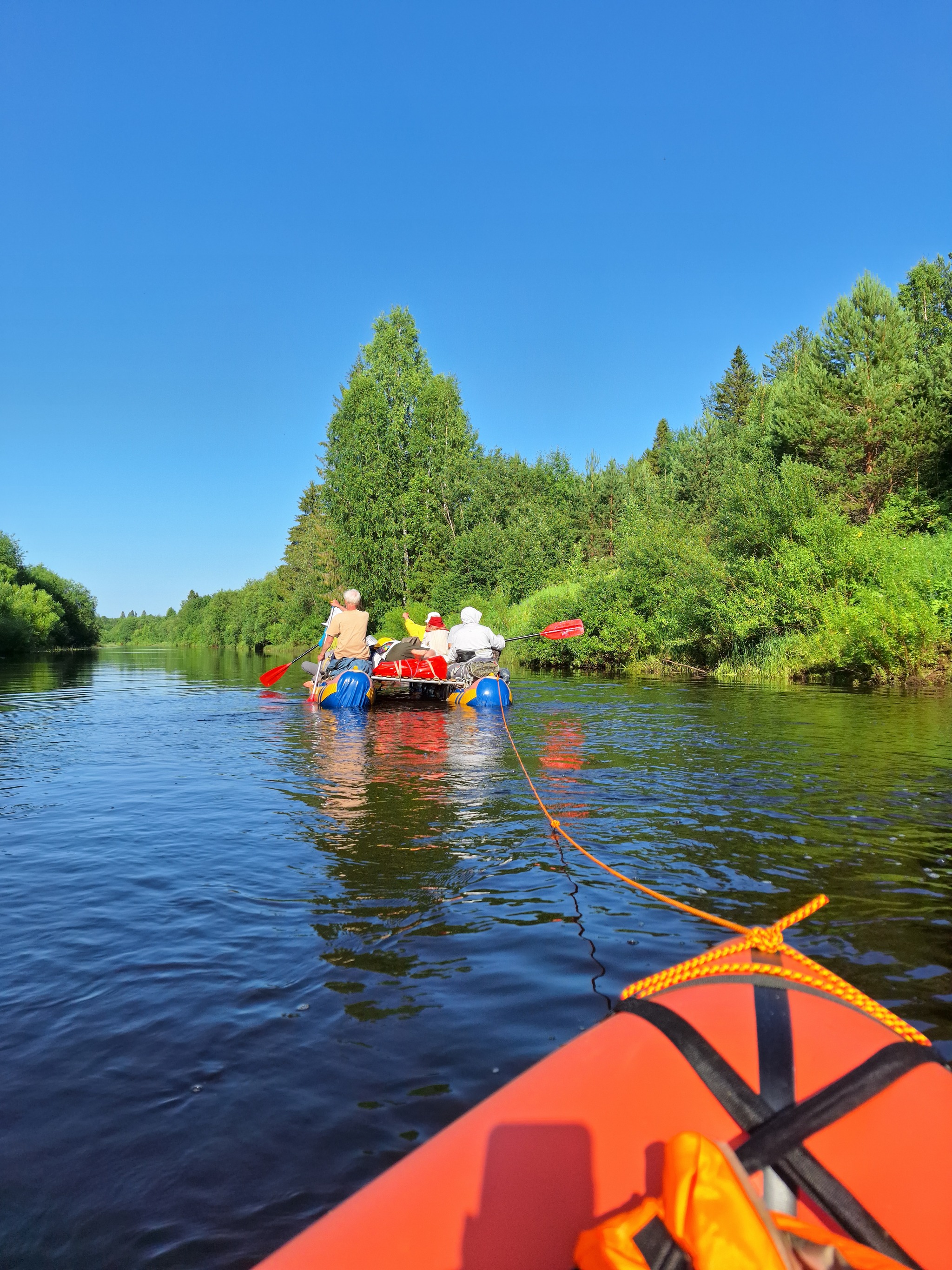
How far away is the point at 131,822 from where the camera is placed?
638 cm

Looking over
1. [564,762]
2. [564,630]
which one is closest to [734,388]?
[564,630]

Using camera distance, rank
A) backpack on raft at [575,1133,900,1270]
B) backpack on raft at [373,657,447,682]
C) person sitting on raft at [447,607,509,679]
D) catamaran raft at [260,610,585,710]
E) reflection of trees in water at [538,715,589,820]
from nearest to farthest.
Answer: backpack on raft at [575,1133,900,1270] → reflection of trees in water at [538,715,589,820] → catamaran raft at [260,610,585,710] → person sitting on raft at [447,607,509,679] → backpack on raft at [373,657,447,682]

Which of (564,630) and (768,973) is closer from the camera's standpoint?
(768,973)

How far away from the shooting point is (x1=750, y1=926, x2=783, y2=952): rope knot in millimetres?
2174

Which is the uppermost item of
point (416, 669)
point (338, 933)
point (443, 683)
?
point (416, 669)

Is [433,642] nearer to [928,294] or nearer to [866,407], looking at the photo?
[866,407]

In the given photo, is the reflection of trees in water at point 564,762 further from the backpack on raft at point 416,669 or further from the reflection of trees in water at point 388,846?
the backpack on raft at point 416,669

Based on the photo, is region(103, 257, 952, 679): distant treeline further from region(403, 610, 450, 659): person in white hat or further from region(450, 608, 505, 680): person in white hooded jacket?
region(403, 610, 450, 659): person in white hat

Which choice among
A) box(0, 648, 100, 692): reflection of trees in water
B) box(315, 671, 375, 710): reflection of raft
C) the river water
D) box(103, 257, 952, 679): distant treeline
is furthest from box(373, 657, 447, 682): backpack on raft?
box(0, 648, 100, 692): reflection of trees in water

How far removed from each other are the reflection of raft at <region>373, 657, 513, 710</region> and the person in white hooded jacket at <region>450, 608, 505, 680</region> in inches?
14.9

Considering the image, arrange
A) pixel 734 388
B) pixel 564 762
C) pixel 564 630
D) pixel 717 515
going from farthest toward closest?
1. pixel 734 388
2. pixel 717 515
3. pixel 564 630
4. pixel 564 762

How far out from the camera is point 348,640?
14102mm

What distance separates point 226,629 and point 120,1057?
83.9 m

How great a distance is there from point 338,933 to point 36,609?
59.2 metres
